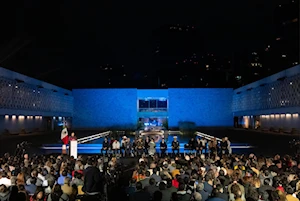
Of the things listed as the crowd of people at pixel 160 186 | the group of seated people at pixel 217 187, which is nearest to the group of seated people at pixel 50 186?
the crowd of people at pixel 160 186

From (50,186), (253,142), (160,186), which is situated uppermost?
(160,186)

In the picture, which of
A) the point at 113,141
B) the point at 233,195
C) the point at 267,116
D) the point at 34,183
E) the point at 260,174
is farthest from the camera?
the point at 267,116

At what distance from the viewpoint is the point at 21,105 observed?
4034 cm

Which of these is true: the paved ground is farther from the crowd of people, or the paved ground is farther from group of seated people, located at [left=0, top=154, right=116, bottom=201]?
group of seated people, located at [left=0, top=154, right=116, bottom=201]

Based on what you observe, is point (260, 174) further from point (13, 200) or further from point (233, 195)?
point (13, 200)

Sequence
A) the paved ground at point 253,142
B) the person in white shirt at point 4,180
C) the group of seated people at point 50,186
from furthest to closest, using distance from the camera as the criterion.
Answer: the paved ground at point 253,142, the person in white shirt at point 4,180, the group of seated people at point 50,186

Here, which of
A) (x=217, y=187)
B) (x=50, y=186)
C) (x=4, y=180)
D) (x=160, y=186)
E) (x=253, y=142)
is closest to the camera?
(x=217, y=187)

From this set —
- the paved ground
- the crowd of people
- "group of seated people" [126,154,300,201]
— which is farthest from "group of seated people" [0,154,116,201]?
the paved ground

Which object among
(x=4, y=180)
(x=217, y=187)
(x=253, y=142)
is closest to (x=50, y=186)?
(x=4, y=180)

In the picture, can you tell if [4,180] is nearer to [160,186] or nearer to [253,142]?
[160,186]

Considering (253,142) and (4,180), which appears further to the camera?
(253,142)

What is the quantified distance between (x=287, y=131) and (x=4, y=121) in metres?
30.2

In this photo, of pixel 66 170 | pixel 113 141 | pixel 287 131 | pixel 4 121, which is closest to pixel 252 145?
pixel 113 141

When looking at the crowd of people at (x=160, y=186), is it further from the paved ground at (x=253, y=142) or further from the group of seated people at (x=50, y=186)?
the paved ground at (x=253, y=142)
